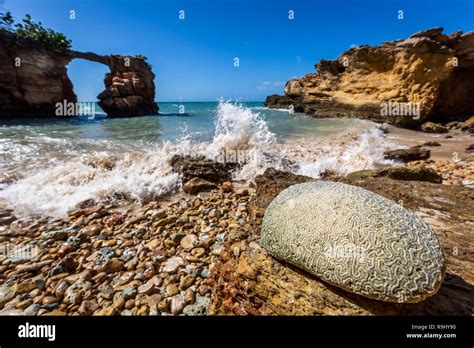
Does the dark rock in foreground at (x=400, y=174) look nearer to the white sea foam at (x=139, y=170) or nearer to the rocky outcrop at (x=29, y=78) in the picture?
the white sea foam at (x=139, y=170)

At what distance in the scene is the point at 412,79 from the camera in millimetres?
18156

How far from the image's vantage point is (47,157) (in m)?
7.46

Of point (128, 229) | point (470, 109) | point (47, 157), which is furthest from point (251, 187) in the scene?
point (470, 109)

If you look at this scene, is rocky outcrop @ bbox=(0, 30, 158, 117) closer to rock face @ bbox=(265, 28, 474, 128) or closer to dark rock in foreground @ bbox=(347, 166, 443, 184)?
rock face @ bbox=(265, 28, 474, 128)

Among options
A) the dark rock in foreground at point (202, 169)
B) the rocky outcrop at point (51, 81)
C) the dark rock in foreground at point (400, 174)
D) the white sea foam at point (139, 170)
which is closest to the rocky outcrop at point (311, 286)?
the dark rock in foreground at point (400, 174)

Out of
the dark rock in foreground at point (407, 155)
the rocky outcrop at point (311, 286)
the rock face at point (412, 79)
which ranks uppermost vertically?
the rock face at point (412, 79)

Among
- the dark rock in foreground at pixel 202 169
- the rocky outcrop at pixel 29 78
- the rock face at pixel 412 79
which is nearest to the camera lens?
the dark rock in foreground at pixel 202 169

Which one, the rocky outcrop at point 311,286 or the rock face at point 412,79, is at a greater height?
the rock face at point 412,79

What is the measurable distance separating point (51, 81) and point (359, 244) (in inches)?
1445

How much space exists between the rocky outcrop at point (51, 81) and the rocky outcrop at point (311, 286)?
33.6 metres

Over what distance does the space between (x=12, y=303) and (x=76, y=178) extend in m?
3.55

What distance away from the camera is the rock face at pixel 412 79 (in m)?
16.8

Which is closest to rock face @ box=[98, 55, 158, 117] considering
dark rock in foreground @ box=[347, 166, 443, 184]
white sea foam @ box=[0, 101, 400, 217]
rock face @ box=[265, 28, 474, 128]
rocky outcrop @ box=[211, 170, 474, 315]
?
white sea foam @ box=[0, 101, 400, 217]
